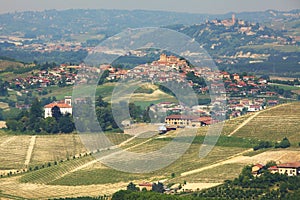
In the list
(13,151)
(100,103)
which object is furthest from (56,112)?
(13,151)

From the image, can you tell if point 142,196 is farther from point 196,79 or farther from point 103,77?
point 103,77

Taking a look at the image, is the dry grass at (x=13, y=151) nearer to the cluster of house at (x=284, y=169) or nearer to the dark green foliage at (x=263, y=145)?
the dark green foliage at (x=263, y=145)

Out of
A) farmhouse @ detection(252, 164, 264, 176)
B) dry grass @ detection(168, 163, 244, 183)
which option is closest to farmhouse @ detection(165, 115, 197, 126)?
dry grass @ detection(168, 163, 244, 183)

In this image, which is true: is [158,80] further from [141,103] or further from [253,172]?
[253,172]

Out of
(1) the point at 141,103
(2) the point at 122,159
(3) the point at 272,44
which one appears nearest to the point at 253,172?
(2) the point at 122,159

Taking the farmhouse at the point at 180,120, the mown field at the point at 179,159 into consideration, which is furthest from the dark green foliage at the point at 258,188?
the farmhouse at the point at 180,120

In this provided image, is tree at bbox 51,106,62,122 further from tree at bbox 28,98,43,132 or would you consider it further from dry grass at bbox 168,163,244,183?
dry grass at bbox 168,163,244,183

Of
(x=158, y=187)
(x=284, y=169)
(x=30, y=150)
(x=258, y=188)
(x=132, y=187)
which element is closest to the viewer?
(x=258, y=188)

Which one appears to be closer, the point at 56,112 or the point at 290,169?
the point at 290,169
